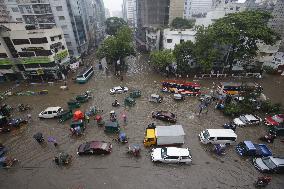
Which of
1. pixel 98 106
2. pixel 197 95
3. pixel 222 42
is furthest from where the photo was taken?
pixel 222 42

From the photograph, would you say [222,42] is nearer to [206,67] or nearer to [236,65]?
[206,67]

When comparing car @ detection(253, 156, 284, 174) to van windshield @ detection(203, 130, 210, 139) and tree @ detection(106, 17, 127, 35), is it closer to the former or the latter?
van windshield @ detection(203, 130, 210, 139)

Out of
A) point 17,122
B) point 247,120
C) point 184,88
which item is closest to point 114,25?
point 184,88

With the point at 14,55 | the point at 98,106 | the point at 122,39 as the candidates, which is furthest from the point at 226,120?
the point at 14,55

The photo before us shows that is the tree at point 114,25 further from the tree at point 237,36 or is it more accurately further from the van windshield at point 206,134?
the van windshield at point 206,134

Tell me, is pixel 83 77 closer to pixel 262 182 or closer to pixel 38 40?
pixel 38 40

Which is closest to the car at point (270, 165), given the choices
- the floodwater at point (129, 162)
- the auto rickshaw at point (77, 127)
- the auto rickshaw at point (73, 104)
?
the floodwater at point (129, 162)

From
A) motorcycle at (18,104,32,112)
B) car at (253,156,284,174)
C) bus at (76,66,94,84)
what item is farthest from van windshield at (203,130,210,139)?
motorcycle at (18,104,32,112)
